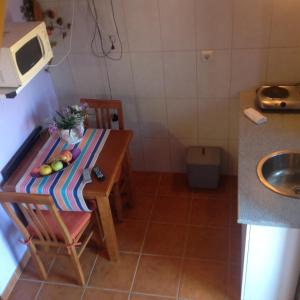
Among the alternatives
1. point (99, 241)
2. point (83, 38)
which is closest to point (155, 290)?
point (99, 241)

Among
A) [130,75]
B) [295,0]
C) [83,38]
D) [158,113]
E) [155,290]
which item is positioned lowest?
[155,290]

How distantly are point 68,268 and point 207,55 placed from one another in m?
1.68

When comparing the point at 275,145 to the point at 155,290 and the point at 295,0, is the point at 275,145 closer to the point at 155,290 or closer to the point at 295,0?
the point at 295,0

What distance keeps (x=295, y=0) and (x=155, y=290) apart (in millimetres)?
1914

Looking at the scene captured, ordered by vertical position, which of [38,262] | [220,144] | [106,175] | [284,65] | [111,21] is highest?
[111,21]

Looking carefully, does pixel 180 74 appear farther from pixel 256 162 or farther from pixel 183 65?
pixel 256 162

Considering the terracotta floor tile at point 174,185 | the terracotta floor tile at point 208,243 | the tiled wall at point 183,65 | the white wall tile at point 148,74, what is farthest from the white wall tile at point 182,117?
the terracotta floor tile at point 208,243

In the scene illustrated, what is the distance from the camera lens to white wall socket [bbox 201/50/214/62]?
8.15 ft

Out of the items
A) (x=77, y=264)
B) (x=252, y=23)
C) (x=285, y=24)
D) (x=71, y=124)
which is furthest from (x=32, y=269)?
(x=285, y=24)

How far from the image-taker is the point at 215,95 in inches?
105

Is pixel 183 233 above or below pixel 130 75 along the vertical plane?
below

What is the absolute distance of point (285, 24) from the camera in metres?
2.28

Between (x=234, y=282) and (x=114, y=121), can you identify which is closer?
(x=234, y=282)

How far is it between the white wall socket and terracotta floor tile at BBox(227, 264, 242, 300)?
4.42 ft
